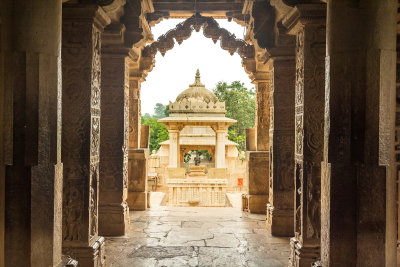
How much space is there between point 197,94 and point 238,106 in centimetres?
1006

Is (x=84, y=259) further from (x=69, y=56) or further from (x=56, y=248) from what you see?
(x=69, y=56)

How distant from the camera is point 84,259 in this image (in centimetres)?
394

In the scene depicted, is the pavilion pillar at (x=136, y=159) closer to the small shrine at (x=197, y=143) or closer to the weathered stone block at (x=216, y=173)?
the small shrine at (x=197, y=143)

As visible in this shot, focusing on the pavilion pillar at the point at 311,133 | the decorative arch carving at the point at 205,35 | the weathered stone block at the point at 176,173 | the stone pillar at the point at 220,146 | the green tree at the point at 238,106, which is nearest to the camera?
the pavilion pillar at the point at 311,133

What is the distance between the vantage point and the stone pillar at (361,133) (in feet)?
9.17

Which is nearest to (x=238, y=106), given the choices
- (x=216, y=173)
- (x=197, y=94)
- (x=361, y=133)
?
(x=197, y=94)

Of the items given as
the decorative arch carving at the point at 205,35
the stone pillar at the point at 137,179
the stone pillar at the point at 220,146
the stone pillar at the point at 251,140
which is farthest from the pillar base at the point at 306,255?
the stone pillar at the point at 220,146

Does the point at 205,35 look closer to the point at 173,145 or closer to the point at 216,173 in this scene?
the point at 216,173

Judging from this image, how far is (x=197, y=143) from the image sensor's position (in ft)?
73.9

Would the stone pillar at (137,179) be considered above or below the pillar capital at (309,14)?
below

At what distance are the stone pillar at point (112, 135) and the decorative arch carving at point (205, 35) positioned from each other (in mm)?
2051

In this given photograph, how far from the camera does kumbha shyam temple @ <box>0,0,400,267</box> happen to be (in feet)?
8.84

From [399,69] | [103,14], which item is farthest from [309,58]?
[103,14]

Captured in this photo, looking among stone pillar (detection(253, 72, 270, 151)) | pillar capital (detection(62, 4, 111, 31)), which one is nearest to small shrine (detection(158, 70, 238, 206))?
stone pillar (detection(253, 72, 270, 151))
